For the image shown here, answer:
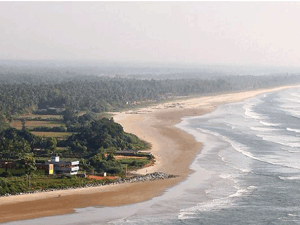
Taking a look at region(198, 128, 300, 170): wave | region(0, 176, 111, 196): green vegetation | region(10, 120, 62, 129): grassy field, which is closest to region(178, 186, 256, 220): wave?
region(0, 176, 111, 196): green vegetation

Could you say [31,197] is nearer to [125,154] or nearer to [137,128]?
[125,154]

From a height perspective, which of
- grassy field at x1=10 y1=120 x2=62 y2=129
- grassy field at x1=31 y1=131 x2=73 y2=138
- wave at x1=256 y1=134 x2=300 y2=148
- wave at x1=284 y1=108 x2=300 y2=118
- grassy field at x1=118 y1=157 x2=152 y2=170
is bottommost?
grassy field at x1=10 y1=120 x2=62 y2=129

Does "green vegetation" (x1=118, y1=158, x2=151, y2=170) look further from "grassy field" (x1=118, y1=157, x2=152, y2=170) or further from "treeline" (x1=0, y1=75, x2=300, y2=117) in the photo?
"treeline" (x1=0, y1=75, x2=300, y2=117)

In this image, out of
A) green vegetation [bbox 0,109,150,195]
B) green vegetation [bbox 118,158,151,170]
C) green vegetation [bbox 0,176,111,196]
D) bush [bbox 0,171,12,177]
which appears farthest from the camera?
green vegetation [bbox 118,158,151,170]

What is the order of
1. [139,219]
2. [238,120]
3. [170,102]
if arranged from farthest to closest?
[170,102]
[238,120]
[139,219]

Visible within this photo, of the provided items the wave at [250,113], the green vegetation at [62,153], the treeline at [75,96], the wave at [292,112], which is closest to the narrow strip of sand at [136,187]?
the green vegetation at [62,153]

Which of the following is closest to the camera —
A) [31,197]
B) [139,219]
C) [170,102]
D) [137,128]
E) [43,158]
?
[139,219]

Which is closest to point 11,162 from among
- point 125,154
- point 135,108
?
point 125,154

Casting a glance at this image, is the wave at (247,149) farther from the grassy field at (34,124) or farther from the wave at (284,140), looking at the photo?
the grassy field at (34,124)

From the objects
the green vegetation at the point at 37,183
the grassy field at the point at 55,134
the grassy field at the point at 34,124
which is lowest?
the grassy field at the point at 34,124
